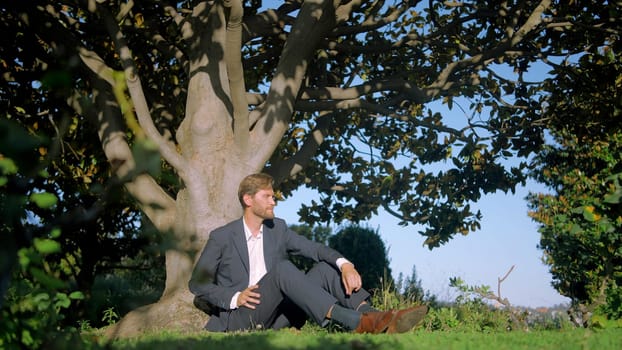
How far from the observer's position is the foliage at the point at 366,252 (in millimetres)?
15844

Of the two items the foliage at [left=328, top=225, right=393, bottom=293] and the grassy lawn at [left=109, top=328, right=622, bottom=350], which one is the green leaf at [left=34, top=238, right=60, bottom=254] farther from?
the foliage at [left=328, top=225, right=393, bottom=293]

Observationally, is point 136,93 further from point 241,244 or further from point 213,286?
point 213,286

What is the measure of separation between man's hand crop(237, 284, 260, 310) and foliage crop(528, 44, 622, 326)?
3146 mm

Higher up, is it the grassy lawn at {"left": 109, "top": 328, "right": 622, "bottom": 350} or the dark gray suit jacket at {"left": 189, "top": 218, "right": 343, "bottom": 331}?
the dark gray suit jacket at {"left": 189, "top": 218, "right": 343, "bottom": 331}

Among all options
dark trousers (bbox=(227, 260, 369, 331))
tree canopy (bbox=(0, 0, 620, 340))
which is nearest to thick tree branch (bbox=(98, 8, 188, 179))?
tree canopy (bbox=(0, 0, 620, 340))

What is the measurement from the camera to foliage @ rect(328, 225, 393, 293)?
1584 centimetres

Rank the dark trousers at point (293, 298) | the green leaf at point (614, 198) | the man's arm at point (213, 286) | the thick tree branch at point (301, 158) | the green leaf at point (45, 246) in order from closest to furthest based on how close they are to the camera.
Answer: the green leaf at point (45, 246) → the green leaf at point (614, 198) → the dark trousers at point (293, 298) → the man's arm at point (213, 286) → the thick tree branch at point (301, 158)

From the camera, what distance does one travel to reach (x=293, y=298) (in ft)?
20.7

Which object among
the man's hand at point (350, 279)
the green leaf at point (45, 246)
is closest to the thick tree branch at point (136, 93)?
the man's hand at point (350, 279)

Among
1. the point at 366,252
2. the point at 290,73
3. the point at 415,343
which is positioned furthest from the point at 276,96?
the point at 366,252

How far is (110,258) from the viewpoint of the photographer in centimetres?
1530

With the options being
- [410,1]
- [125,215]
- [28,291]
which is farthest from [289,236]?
[125,215]

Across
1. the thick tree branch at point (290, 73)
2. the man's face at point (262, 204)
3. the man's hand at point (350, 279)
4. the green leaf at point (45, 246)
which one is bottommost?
the green leaf at point (45, 246)

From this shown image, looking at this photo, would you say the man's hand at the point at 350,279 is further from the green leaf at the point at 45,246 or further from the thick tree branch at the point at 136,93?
the green leaf at the point at 45,246
